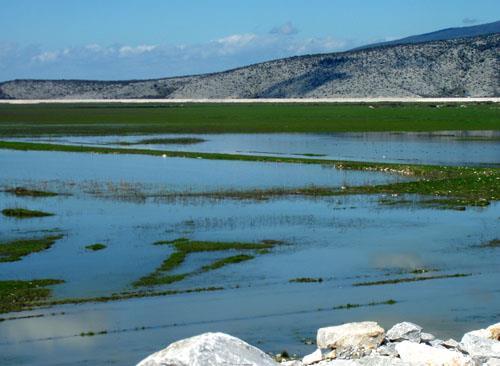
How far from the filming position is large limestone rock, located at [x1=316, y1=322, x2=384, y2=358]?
591 inches

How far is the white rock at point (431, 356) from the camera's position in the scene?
43.4ft

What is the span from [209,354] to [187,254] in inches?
723

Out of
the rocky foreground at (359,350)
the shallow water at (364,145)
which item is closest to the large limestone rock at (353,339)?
the rocky foreground at (359,350)

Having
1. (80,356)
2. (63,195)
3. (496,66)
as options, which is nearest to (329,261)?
(80,356)

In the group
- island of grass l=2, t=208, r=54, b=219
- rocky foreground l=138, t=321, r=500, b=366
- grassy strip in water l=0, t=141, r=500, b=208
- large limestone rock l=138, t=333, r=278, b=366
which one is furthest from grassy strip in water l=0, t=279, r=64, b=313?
grassy strip in water l=0, t=141, r=500, b=208

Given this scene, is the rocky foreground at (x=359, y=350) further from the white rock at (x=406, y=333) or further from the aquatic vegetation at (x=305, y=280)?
the aquatic vegetation at (x=305, y=280)

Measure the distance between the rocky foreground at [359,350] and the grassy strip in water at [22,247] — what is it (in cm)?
1314

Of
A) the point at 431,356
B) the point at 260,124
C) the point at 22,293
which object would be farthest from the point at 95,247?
the point at 260,124

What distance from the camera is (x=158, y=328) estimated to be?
2034 cm

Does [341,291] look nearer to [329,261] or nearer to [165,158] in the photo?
[329,261]

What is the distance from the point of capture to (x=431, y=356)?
1339cm

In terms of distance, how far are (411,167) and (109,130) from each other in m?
46.6

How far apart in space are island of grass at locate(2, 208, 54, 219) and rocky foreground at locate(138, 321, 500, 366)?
67.3ft

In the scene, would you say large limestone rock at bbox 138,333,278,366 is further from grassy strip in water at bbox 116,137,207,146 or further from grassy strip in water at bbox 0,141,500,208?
grassy strip in water at bbox 116,137,207,146
